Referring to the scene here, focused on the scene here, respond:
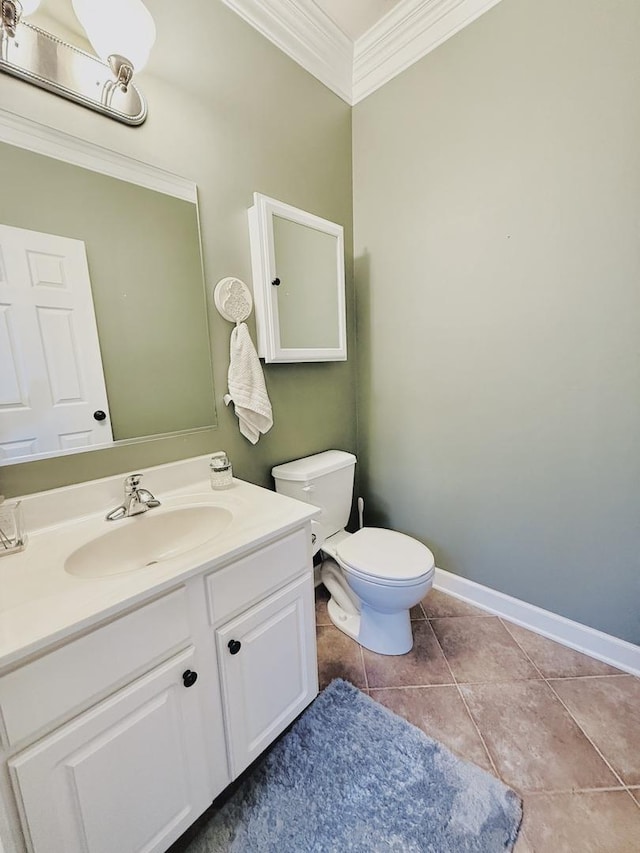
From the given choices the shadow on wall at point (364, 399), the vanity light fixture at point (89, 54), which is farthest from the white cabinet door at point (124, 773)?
the vanity light fixture at point (89, 54)

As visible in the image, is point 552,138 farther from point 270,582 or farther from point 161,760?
point 161,760

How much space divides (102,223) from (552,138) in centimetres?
160

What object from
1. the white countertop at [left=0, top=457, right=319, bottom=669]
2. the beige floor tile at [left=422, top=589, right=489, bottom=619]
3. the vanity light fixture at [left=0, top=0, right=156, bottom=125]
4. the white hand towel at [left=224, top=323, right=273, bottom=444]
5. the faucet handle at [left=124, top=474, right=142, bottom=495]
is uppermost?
the vanity light fixture at [left=0, top=0, right=156, bottom=125]

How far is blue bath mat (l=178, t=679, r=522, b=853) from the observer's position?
88 cm

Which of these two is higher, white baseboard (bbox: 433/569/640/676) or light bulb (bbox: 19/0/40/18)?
light bulb (bbox: 19/0/40/18)

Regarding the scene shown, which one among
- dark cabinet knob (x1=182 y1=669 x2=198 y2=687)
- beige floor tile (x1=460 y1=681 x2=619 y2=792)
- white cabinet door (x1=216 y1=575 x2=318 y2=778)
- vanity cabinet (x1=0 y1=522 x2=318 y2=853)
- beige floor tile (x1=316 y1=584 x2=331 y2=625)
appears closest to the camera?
vanity cabinet (x1=0 y1=522 x2=318 y2=853)

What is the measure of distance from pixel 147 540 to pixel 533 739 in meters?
1.39

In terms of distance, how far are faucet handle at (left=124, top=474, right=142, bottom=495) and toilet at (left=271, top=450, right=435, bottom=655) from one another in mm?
619

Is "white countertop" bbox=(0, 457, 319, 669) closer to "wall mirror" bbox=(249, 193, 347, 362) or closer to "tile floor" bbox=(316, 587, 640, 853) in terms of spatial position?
"wall mirror" bbox=(249, 193, 347, 362)

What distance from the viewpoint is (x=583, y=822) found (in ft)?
3.01

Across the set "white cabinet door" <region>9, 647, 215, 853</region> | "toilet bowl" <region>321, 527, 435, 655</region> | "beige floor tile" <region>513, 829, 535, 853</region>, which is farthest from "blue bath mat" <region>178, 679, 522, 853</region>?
"toilet bowl" <region>321, 527, 435, 655</region>

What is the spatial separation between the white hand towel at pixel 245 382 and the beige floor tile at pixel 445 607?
1237 mm

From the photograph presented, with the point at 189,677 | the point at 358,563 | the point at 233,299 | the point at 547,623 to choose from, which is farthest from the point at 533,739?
the point at 233,299

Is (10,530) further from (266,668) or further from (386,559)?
(386,559)
